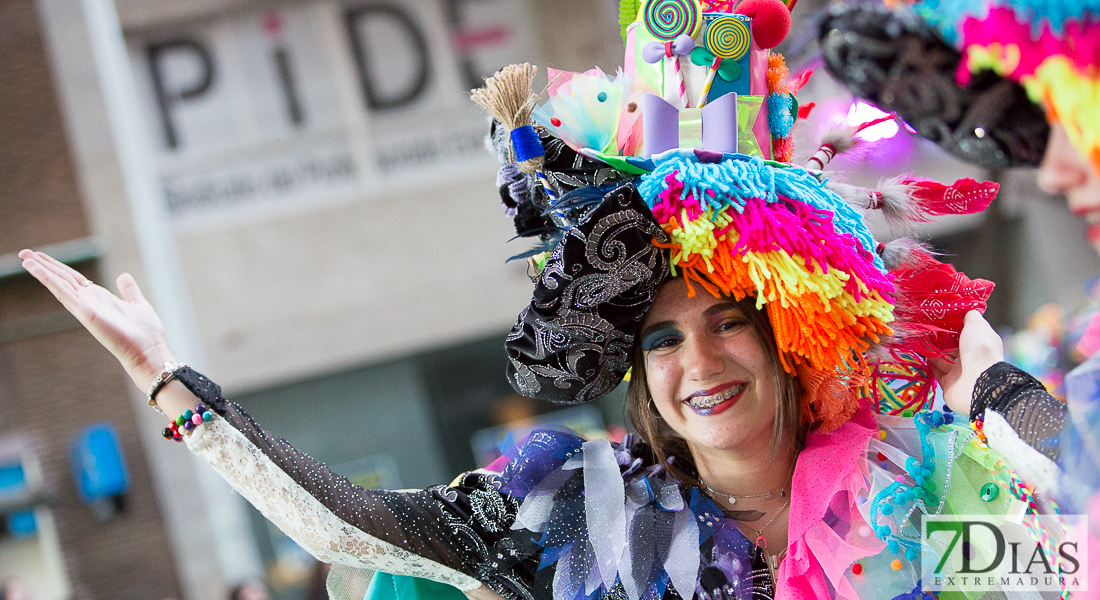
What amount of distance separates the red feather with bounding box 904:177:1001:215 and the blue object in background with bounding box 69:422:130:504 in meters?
6.11

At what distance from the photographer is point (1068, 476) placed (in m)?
1.31

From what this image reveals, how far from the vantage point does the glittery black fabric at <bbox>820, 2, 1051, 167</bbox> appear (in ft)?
3.91

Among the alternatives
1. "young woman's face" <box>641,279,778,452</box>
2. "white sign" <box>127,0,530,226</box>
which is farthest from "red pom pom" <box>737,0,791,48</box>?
"white sign" <box>127,0,530,226</box>

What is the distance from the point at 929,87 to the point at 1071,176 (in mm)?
211

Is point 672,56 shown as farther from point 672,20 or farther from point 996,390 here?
point 996,390

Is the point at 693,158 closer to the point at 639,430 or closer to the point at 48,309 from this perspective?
the point at 639,430

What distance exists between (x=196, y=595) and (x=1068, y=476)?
6588 millimetres

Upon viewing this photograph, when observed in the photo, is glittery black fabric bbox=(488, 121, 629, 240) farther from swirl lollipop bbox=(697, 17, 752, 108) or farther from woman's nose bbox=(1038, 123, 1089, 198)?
woman's nose bbox=(1038, 123, 1089, 198)

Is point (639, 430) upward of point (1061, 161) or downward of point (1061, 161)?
downward

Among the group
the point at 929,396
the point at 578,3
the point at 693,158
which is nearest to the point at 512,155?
the point at 693,158

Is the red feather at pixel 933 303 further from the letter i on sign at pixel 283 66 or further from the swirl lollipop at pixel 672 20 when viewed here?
the letter i on sign at pixel 283 66

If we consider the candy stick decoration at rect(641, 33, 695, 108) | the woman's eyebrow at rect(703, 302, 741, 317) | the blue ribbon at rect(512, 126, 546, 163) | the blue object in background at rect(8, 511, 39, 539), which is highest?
the candy stick decoration at rect(641, 33, 695, 108)

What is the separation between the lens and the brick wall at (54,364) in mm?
6574

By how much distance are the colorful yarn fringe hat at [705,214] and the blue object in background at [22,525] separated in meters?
5.85
